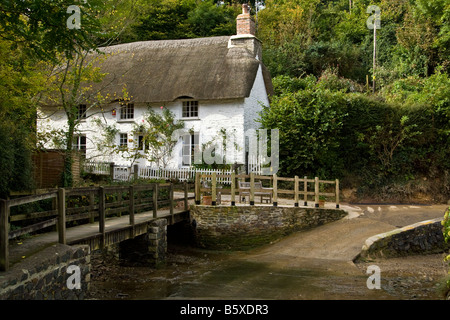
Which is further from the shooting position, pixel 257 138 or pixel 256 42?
pixel 256 42

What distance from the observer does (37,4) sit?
289 inches

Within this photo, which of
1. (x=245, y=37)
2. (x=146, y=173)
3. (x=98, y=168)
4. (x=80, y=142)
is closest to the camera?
(x=98, y=168)

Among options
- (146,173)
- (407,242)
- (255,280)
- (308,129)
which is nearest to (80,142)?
(146,173)

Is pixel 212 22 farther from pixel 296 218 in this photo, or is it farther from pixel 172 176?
pixel 296 218

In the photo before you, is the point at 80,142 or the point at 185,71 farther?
the point at 80,142

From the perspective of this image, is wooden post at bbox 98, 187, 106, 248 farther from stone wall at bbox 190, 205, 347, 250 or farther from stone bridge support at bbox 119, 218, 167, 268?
stone wall at bbox 190, 205, 347, 250

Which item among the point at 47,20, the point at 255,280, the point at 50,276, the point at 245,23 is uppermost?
the point at 245,23

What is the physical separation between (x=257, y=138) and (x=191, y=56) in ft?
22.2

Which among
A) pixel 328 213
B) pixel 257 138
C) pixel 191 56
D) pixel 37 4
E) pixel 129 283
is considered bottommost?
pixel 129 283

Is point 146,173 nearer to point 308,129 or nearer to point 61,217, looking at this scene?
point 308,129

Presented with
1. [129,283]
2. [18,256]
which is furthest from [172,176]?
[18,256]

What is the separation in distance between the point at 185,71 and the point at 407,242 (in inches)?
582

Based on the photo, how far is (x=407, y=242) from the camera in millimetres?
12680

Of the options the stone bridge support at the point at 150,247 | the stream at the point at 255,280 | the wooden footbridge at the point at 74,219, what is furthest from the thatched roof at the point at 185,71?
the stream at the point at 255,280
